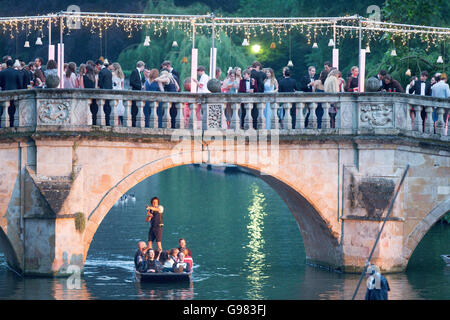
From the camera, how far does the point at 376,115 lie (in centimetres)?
2453

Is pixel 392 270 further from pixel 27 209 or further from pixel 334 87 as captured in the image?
pixel 27 209

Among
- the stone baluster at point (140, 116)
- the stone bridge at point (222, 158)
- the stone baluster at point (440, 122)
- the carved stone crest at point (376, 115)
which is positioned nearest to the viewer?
the stone bridge at point (222, 158)

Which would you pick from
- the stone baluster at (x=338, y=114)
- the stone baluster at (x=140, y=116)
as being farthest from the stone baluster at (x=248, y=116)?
the stone baluster at (x=140, y=116)

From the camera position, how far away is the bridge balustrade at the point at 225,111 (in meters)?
23.6

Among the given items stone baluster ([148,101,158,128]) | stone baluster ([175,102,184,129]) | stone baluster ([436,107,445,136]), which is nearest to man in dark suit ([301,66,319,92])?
stone baluster ([436,107,445,136])

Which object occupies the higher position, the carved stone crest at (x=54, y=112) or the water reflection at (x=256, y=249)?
the carved stone crest at (x=54, y=112)

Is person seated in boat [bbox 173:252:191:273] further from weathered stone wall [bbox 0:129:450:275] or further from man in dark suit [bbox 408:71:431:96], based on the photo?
man in dark suit [bbox 408:71:431:96]

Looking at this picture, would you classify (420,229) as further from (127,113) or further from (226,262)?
(127,113)

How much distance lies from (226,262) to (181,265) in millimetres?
4142

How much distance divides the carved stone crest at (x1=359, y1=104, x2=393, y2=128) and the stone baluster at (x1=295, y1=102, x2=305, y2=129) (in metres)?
1.25

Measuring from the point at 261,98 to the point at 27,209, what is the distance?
5464 millimetres

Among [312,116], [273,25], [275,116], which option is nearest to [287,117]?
[275,116]

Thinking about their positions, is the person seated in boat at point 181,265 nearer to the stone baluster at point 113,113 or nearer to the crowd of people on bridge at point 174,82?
the crowd of people on bridge at point 174,82
